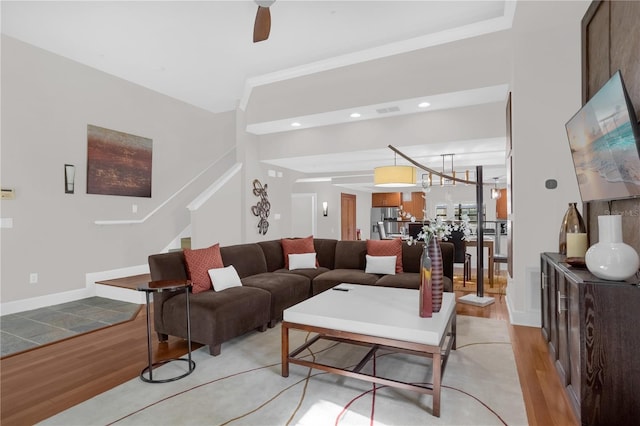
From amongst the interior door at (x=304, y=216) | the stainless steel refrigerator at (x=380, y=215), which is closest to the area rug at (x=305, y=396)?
the interior door at (x=304, y=216)

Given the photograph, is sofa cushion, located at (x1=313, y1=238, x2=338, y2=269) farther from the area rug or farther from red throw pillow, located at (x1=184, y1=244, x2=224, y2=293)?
the area rug

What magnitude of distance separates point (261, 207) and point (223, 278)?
11.9 ft

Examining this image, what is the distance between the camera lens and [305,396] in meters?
2.25

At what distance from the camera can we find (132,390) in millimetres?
2344

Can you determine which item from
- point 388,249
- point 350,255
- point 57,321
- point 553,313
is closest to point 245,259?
point 350,255

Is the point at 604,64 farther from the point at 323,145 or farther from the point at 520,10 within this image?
the point at 323,145

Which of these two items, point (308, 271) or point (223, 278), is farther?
point (308, 271)

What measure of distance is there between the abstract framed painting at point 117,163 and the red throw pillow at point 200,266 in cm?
291

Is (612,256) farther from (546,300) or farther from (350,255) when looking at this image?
(350,255)

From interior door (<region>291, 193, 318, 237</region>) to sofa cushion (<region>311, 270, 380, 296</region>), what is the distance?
20.5 feet

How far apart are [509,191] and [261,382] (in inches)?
155

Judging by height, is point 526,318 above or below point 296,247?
below

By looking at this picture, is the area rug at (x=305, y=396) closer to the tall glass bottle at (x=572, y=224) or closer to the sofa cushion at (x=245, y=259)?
the tall glass bottle at (x=572, y=224)

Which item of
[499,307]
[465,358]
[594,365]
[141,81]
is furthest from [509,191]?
[141,81]
